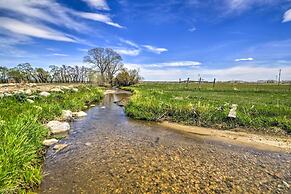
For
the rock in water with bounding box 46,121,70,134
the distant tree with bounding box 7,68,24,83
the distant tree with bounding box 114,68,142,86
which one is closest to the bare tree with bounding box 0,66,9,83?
the distant tree with bounding box 7,68,24,83

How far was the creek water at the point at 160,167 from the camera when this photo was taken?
5707 millimetres

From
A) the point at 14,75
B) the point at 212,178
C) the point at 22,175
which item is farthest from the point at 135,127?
the point at 14,75

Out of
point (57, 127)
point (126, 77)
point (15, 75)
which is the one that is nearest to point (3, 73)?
point (15, 75)

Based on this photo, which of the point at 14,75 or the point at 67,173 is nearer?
the point at 67,173

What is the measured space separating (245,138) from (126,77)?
197 ft

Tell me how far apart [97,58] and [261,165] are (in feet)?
225

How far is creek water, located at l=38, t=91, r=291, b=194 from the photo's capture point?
18.7ft

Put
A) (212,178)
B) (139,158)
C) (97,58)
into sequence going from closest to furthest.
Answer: (212,178) < (139,158) < (97,58)

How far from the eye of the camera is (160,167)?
694 centimetres

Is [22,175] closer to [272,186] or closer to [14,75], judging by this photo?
[272,186]

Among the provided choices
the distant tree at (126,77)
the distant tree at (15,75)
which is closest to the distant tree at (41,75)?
the distant tree at (15,75)

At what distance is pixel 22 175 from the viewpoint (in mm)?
5258

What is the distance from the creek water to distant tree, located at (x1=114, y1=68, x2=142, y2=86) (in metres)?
58.9

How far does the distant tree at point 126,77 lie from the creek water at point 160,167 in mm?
58903
